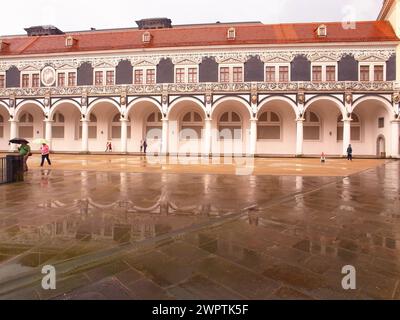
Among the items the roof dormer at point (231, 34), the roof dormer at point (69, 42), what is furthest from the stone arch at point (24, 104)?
the roof dormer at point (231, 34)

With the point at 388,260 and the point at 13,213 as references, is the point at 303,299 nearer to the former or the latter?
the point at 388,260

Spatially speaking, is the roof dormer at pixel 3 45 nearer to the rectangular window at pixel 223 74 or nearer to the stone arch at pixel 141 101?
the stone arch at pixel 141 101

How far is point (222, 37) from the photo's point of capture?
3161 centimetres

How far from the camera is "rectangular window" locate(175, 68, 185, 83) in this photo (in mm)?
30797

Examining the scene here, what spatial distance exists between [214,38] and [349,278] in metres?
32.6

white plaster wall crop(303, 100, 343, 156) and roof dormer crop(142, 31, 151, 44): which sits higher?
roof dormer crop(142, 31, 151, 44)

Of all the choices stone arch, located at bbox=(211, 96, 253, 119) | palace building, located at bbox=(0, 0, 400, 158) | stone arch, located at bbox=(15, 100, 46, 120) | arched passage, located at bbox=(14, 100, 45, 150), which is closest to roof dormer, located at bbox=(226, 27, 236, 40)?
palace building, located at bbox=(0, 0, 400, 158)

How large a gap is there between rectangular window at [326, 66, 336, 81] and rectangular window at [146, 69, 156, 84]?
62.6 ft

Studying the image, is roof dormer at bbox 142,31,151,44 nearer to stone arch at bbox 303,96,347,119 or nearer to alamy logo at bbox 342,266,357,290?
stone arch at bbox 303,96,347,119

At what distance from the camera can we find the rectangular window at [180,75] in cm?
3080

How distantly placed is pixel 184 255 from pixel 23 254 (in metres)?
2.20

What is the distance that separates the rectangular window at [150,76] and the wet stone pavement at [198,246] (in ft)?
84.9

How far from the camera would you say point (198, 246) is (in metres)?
3.99

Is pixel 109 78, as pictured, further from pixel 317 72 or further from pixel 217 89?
pixel 317 72
